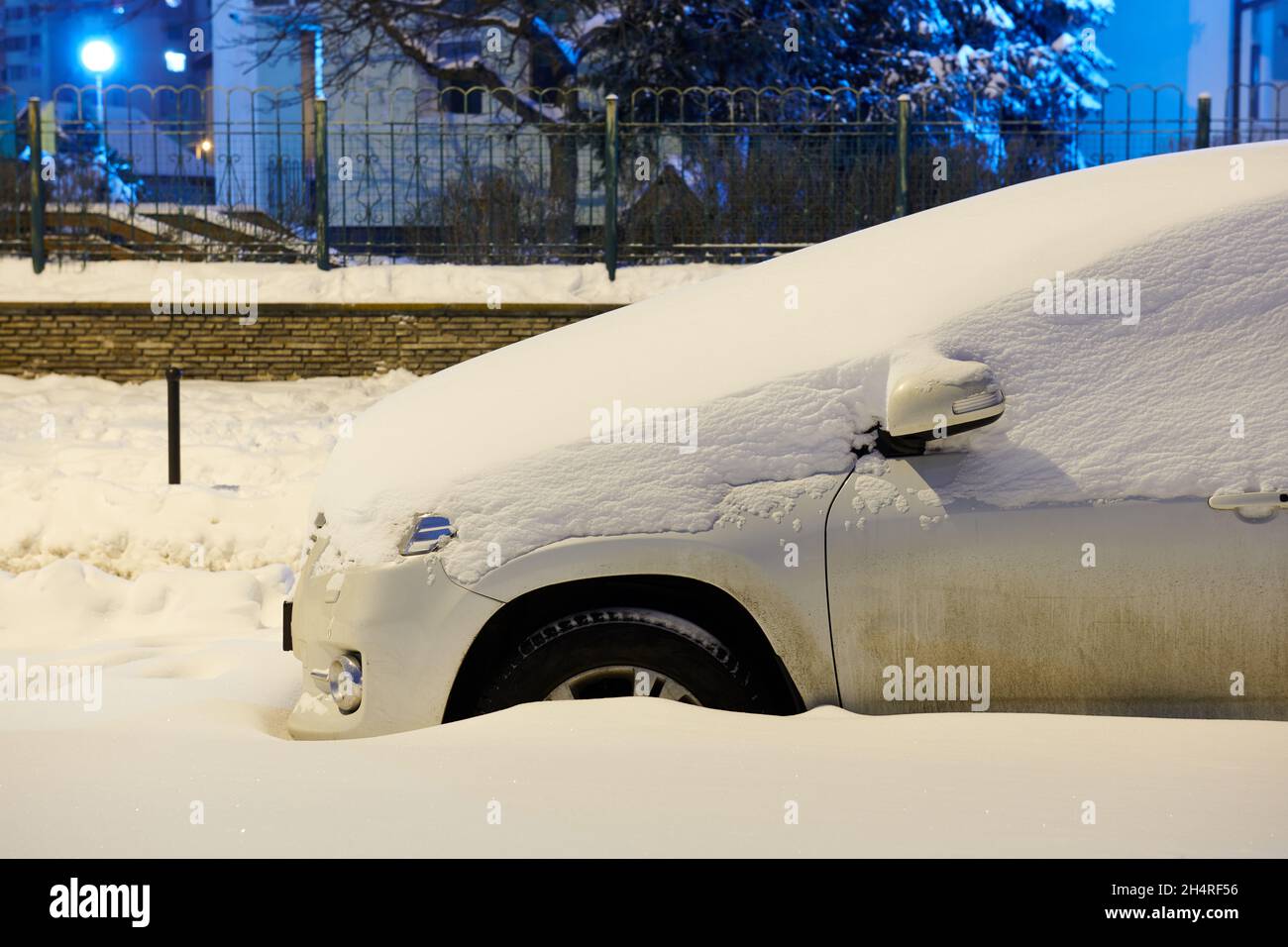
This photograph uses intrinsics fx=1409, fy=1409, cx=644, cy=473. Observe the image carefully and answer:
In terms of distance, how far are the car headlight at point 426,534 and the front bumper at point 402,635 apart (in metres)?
0.03

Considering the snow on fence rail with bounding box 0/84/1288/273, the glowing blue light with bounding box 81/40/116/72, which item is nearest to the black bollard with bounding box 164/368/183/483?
the snow on fence rail with bounding box 0/84/1288/273

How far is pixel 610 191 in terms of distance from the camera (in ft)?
45.8

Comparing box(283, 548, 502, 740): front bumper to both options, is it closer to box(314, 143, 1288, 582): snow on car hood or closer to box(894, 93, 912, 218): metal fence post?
box(314, 143, 1288, 582): snow on car hood

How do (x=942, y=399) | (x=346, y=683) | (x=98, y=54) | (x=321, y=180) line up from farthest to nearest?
(x=98, y=54), (x=321, y=180), (x=346, y=683), (x=942, y=399)

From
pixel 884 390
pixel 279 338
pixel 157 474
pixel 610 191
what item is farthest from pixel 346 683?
pixel 610 191

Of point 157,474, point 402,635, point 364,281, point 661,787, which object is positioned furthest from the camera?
point 364,281

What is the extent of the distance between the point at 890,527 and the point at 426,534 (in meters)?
1.08

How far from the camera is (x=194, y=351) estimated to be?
13586 mm

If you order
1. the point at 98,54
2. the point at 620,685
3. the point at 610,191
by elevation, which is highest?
the point at 98,54

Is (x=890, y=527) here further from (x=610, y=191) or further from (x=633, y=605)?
(x=610, y=191)

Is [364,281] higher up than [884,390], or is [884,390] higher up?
[364,281]

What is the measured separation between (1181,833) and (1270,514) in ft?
3.09
